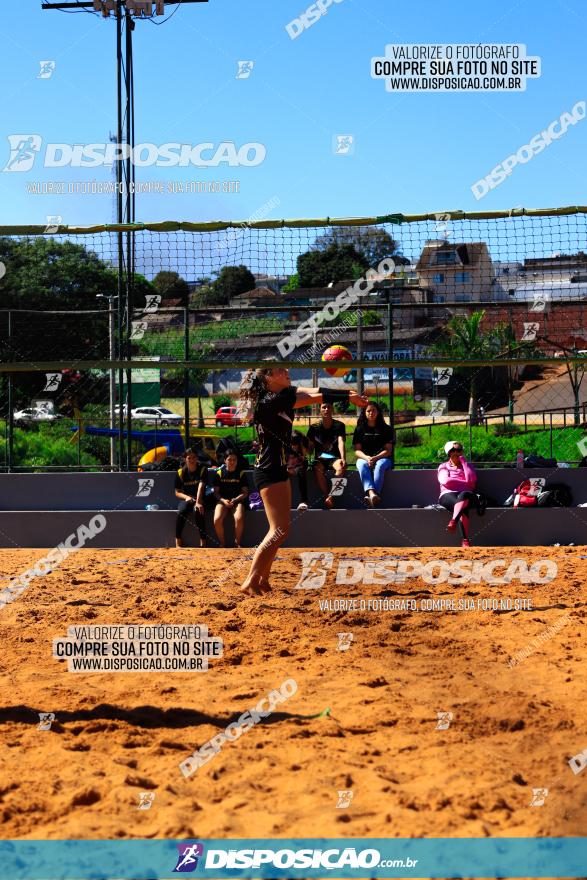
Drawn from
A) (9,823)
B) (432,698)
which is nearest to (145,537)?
(432,698)

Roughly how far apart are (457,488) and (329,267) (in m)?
4.48

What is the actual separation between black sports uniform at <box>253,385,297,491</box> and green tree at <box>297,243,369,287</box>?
20.6 ft

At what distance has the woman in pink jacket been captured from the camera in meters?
10.4

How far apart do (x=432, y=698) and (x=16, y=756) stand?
1.97 meters

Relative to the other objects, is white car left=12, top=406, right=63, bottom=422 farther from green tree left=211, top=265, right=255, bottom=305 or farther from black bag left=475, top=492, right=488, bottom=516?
black bag left=475, top=492, right=488, bottom=516

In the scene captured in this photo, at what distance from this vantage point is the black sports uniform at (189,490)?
424 inches

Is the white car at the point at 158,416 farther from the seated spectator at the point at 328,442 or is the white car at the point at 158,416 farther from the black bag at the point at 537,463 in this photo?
the black bag at the point at 537,463

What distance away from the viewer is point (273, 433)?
684 cm

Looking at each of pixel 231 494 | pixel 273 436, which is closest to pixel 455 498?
pixel 231 494

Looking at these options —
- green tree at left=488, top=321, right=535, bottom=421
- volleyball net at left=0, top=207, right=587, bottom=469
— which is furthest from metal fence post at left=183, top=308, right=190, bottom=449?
green tree at left=488, top=321, right=535, bottom=421

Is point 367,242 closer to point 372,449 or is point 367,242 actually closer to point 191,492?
point 372,449

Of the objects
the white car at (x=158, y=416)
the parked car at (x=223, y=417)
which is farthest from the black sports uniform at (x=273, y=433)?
the white car at (x=158, y=416)

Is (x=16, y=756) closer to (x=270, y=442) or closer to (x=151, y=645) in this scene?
(x=151, y=645)

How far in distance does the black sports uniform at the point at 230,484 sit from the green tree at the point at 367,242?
2846 mm
